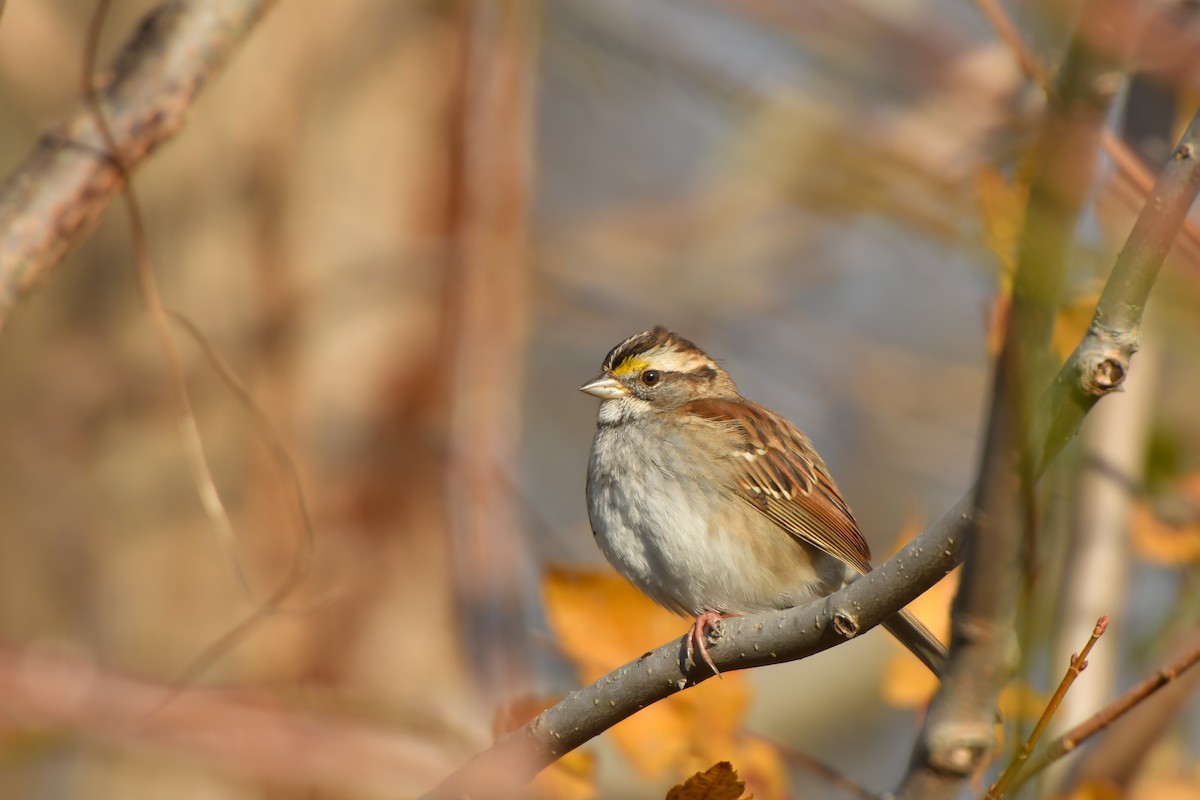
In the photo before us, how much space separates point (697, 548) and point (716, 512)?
14cm

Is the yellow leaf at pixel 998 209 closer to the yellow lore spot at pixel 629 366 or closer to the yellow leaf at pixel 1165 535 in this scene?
the yellow leaf at pixel 1165 535

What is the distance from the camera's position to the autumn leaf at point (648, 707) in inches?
116

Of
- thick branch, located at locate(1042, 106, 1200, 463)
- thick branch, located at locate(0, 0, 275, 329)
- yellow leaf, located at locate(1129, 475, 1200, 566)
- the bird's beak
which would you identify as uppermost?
thick branch, located at locate(0, 0, 275, 329)

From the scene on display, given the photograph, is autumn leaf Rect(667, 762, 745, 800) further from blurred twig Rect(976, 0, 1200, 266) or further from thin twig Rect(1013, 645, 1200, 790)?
blurred twig Rect(976, 0, 1200, 266)

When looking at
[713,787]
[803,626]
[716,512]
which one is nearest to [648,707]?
[716,512]

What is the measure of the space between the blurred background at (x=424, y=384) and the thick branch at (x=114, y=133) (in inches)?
36.4

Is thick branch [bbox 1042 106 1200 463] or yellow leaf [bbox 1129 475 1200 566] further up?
yellow leaf [bbox 1129 475 1200 566]

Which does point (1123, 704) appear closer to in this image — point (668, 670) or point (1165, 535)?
point (668, 670)

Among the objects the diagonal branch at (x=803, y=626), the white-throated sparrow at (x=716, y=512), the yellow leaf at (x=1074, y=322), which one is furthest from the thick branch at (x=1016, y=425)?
the white-throated sparrow at (x=716, y=512)

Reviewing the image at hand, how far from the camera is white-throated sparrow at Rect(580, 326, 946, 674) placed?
11.7 ft

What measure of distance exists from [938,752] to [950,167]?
2.24m

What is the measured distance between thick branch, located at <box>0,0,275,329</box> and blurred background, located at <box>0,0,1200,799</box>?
92 cm

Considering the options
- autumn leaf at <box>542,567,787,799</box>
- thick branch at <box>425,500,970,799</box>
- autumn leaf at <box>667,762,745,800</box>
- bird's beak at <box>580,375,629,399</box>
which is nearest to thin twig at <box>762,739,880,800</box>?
autumn leaf at <box>542,567,787,799</box>

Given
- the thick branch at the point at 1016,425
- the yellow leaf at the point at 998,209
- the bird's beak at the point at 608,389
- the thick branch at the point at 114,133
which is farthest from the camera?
the bird's beak at the point at 608,389
